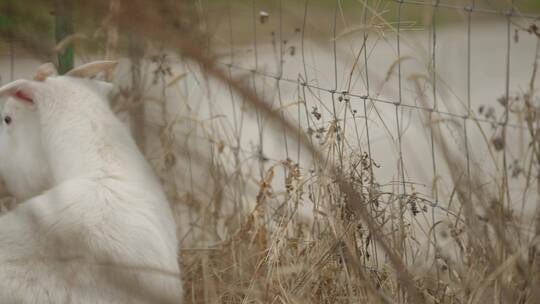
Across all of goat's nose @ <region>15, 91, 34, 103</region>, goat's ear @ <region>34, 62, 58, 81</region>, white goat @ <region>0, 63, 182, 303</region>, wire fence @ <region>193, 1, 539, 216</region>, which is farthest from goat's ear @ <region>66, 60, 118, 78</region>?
wire fence @ <region>193, 1, 539, 216</region>

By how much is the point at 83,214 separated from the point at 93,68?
3.34ft

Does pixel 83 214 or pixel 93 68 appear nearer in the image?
pixel 83 214

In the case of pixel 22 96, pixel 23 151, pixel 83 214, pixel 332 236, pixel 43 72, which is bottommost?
pixel 332 236

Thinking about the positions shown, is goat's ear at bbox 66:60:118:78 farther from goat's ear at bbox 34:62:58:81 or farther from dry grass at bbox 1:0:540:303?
dry grass at bbox 1:0:540:303

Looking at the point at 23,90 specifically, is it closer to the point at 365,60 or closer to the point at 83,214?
the point at 83,214

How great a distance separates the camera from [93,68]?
11.6 feet

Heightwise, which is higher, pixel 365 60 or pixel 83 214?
pixel 365 60

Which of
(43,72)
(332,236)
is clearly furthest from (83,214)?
(43,72)

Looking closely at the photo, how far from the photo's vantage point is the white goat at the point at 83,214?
8.38 feet

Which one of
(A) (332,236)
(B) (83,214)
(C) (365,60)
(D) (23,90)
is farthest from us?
(D) (23,90)

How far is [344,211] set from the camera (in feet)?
9.79

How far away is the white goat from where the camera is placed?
101 inches

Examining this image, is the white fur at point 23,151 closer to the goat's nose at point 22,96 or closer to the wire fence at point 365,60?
the goat's nose at point 22,96

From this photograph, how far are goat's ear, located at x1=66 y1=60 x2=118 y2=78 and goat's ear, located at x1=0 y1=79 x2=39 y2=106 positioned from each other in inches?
8.6
